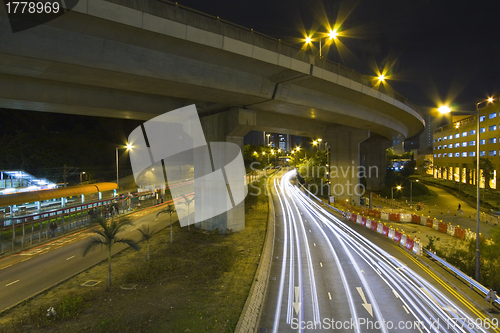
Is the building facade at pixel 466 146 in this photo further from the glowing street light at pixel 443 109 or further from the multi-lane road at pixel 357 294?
the multi-lane road at pixel 357 294

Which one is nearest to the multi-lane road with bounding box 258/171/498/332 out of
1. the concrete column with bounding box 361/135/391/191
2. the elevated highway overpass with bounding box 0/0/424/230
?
the elevated highway overpass with bounding box 0/0/424/230

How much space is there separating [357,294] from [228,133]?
1292 centimetres

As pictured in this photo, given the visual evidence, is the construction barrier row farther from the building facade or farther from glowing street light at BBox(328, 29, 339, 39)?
the building facade

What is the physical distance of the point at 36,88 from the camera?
1347 cm

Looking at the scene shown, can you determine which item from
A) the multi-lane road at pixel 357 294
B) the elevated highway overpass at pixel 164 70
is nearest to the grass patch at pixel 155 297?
the multi-lane road at pixel 357 294

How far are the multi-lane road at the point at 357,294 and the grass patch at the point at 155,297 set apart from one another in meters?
1.49

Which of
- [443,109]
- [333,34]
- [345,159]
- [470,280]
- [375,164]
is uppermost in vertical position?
[333,34]

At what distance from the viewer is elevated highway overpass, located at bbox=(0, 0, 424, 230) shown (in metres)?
10.2

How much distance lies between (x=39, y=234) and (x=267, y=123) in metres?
18.0

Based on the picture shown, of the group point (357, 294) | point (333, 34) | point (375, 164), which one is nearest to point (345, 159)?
point (333, 34)

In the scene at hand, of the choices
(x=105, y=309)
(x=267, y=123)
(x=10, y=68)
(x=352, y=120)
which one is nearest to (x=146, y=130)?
(x=267, y=123)

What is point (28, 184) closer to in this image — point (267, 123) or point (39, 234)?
point (39, 234)

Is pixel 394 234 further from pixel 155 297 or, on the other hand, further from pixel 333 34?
pixel 155 297

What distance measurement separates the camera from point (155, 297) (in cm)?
1007
